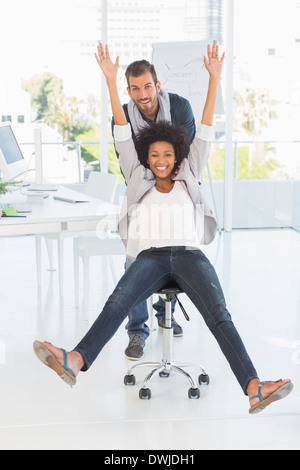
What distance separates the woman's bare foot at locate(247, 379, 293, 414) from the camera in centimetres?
259

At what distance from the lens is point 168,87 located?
6273 millimetres

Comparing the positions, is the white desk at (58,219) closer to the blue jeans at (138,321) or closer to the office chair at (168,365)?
the blue jeans at (138,321)

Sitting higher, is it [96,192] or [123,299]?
[96,192]

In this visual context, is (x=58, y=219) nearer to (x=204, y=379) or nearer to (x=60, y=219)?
(x=60, y=219)

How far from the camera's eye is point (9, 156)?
4.54 m

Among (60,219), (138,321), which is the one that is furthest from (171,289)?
(60,219)

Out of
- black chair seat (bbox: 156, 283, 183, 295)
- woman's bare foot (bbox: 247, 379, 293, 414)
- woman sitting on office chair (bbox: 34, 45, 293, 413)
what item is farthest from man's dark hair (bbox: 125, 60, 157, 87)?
woman's bare foot (bbox: 247, 379, 293, 414)

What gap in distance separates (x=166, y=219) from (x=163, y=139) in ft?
1.15

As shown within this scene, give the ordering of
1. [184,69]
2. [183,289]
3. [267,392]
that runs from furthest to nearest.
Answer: [184,69] → [183,289] → [267,392]

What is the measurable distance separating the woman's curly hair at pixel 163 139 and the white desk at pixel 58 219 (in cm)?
49

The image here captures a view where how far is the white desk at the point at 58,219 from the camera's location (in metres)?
3.51

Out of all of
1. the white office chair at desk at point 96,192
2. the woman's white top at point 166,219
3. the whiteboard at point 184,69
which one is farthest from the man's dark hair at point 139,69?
the whiteboard at point 184,69

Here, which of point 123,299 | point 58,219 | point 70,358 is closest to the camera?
point 70,358
